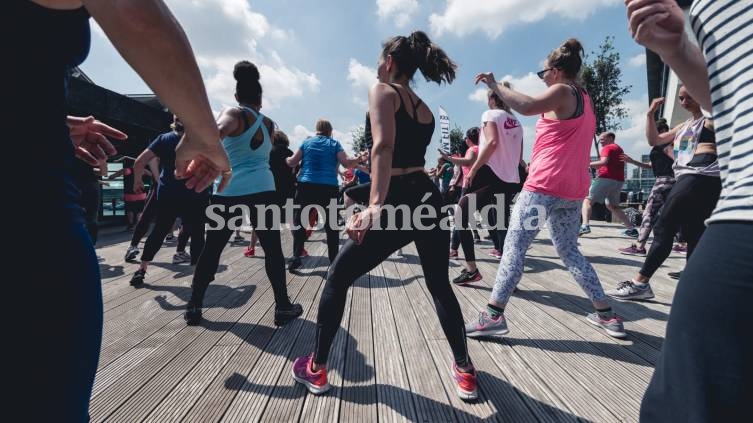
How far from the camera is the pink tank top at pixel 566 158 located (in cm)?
258

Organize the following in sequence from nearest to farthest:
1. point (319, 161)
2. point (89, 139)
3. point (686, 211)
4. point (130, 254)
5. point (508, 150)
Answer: point (89, 139), point (686, 211), point (508, 150), point (319, 161), point (130, 254)

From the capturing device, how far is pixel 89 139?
134cm

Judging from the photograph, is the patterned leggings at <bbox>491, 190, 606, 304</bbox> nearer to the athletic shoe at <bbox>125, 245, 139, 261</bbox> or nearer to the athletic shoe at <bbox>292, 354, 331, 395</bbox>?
the athletic shoe at <bbox>292, 354, 331, 395</bbox>

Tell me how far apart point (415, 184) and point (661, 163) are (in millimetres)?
5737

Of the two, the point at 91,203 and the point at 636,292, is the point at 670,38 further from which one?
the point at 91,203

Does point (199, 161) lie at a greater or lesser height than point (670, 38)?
lesser

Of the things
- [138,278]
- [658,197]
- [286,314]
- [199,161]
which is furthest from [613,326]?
[138,278]

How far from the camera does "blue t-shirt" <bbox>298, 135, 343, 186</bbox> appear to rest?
175 inches

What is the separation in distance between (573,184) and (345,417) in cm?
227

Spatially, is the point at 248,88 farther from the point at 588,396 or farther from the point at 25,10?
the point at 588,396

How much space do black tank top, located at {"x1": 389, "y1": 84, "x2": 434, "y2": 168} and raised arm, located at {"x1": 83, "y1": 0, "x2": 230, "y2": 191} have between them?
45.8 inches

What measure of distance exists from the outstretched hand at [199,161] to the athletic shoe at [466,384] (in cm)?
169

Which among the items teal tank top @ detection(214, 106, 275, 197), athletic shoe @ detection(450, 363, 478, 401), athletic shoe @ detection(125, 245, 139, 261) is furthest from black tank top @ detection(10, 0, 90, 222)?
athletic shoe @ detection(125, 245, 139, 261)

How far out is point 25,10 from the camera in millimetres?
635
